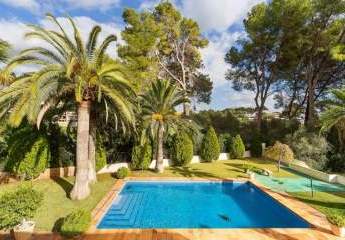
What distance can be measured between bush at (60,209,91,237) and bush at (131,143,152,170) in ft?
32.0

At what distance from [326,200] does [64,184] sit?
1355 centimetres

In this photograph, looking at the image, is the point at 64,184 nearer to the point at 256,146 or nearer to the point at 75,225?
the point at 75,225

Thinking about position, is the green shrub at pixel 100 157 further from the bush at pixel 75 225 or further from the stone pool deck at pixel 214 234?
the bush at pixel 75 225

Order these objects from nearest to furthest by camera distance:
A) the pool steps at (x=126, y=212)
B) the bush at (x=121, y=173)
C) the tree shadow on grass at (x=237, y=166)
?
the pool steps at (x=126, y=212) < the bush at (x=121, y=173) < the tree shadow on grass at (x=237, y=166)

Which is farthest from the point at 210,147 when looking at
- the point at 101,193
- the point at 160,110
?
the point at 101,193

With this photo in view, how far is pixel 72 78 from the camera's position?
12320mm

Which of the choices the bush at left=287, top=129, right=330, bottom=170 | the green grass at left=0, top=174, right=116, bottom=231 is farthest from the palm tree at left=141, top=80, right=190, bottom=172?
the bush at left=287, top=129, right=330, bottom=170

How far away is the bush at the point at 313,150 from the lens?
22.2 metres

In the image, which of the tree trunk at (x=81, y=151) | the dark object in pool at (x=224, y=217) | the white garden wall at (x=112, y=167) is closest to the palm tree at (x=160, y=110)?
the white garden wall at (x=112, y=167)

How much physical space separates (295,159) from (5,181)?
2095 cm

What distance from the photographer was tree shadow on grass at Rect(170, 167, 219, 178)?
1864 cm

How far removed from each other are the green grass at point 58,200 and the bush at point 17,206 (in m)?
1.83

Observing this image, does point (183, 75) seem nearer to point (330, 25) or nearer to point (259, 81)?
point (259, 81)

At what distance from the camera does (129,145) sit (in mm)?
20406
